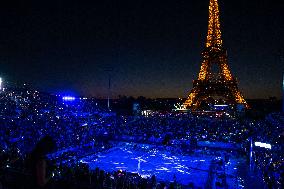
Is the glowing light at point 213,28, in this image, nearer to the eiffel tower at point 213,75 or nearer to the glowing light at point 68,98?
the eiffel tower at point 213,75

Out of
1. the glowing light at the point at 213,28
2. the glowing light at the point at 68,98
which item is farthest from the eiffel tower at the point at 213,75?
the glowing light at the point at 68,98

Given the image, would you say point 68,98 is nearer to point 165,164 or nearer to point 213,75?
point 213,75

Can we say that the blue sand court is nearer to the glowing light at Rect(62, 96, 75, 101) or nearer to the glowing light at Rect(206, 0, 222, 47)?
the glowing light at Rect(62, 96, 75, 101)

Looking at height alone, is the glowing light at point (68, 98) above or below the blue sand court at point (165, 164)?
above

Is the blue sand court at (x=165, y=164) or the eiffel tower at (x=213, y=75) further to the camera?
the eiffel tower at (x=213, y=75)

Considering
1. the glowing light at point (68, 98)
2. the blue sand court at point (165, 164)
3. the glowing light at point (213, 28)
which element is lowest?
the blue sand court at point (165, 164)

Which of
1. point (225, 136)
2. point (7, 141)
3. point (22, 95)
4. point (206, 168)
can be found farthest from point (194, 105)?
point (7, 141)

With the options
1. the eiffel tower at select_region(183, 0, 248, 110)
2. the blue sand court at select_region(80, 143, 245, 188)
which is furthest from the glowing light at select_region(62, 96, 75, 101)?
the blue sand court at select_region(80, 143, 245, 188)

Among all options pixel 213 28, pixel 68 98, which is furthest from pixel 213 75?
pixel 68 98
